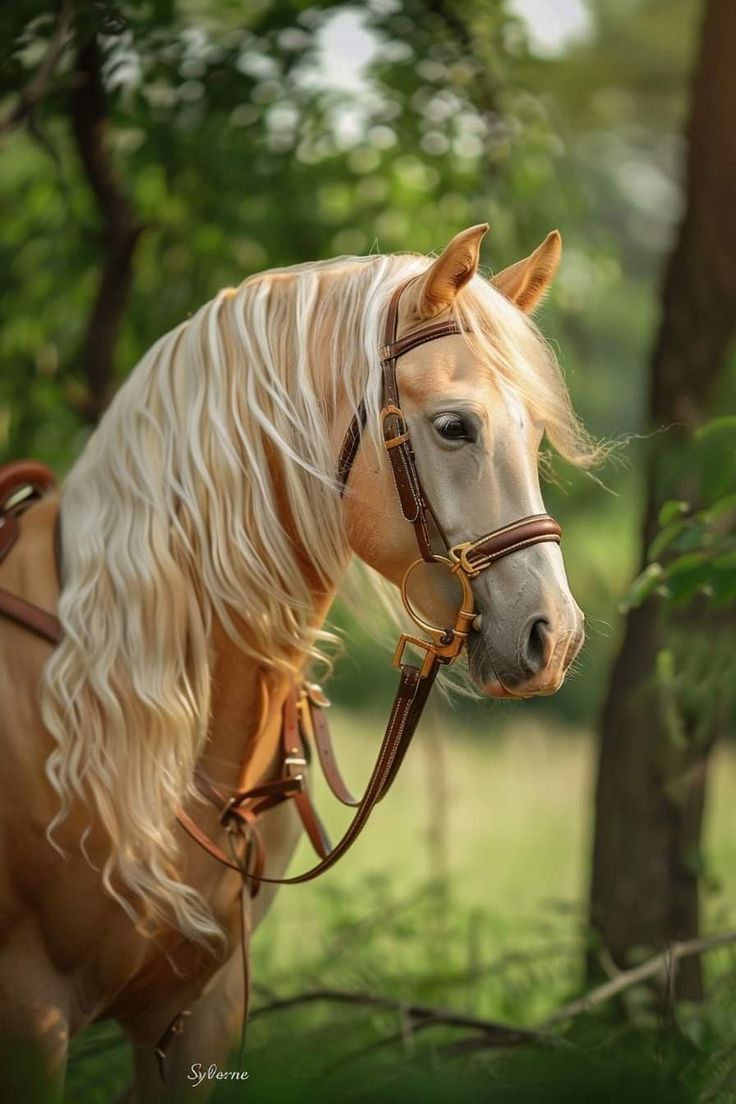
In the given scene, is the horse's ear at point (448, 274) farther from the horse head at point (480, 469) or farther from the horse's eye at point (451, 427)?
the horse's eye at point (451, 427)

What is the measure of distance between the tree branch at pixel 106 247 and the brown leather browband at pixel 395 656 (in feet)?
4.78

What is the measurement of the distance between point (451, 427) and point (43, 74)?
1.57 metres

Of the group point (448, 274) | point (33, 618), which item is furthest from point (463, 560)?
point (33, 618)

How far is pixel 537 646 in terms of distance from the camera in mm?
1691

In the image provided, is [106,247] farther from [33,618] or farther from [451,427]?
[451,427]

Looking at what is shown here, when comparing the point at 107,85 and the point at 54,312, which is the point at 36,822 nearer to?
the point at 107,85

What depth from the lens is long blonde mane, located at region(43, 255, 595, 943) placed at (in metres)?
1.92

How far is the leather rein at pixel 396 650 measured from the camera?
5.77 feet

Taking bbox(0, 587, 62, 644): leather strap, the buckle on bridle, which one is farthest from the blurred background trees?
bbox(0, 587, 62, 644): leather strap

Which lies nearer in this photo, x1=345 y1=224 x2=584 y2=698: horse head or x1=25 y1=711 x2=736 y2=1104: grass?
x1=25 y1=711 x2=736 y2=1104: grass

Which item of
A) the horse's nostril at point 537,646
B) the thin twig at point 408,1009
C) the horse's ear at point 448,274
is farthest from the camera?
the thin twig at point 408,1009

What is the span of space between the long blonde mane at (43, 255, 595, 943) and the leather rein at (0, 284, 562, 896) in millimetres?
52

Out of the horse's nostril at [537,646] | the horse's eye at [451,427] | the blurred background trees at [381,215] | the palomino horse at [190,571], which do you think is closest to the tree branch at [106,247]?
the blurred background trees at [381,215]

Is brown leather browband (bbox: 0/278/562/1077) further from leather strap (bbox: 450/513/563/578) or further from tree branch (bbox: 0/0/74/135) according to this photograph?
tree branch (bbox: 0/0/74/135)
